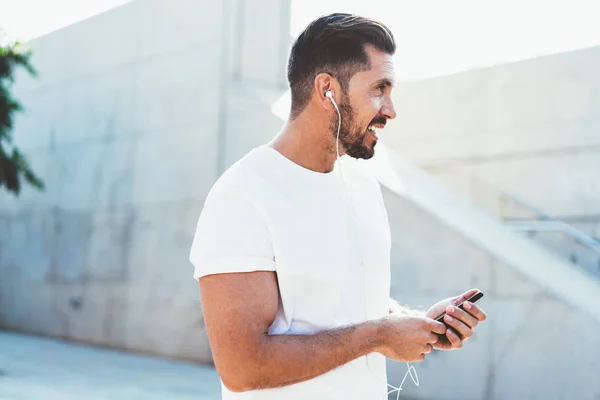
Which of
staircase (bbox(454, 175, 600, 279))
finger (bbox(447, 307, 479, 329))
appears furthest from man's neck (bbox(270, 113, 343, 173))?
staircase (bbox(454, 175, 600, 279))

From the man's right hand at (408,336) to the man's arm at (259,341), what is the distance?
25 millimetres

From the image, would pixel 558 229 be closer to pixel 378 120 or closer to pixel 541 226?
pixel 541 226

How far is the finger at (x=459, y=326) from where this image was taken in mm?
1600

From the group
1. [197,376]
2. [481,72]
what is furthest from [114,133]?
[481,72]

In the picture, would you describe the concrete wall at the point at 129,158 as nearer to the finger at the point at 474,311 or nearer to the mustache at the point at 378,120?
the mustache at the point at 378,120

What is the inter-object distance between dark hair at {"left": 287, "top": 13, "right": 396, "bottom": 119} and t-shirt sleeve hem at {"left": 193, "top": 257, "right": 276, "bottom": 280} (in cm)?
51

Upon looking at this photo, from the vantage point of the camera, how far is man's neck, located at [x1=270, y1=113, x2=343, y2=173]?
1832 millimetres

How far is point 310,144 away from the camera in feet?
6.07

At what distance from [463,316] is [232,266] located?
0.52 m

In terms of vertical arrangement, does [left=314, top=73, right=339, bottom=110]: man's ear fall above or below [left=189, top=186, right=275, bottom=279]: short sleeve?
above

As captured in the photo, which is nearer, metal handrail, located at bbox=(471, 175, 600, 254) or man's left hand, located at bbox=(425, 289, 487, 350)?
Result: man's left hand, located at bbox=(425, 289, 487, 350)

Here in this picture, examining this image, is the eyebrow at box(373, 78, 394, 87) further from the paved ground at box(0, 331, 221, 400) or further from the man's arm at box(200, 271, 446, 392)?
the paved ground at box(0, 331, 221, 400)

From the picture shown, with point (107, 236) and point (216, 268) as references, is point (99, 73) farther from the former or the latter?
point (216, 268)

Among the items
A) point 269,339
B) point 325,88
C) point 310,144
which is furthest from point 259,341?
point 325,88
